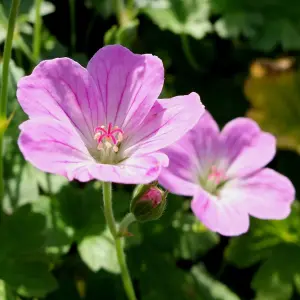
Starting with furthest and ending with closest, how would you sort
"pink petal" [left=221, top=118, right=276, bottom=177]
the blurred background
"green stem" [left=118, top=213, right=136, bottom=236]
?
"pink petal" [left=221, top=118, right=276, bottom=177], the blurred background, "green stem" [left=118, top=213, right=136, bottom=236]

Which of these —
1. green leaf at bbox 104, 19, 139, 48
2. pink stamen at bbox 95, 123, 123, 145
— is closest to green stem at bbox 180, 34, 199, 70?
green leaf at bbox 104, 19, 139, 48

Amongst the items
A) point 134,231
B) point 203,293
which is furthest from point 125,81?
point 203,293

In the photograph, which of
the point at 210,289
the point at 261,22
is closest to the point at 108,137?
the point at 210,289

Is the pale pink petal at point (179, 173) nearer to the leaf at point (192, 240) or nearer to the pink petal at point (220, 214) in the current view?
the pink petal at point (220, 214)

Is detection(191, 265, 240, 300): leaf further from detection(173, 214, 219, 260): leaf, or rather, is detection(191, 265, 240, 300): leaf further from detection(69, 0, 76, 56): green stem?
detection(69, 0, 76, 56): green stem

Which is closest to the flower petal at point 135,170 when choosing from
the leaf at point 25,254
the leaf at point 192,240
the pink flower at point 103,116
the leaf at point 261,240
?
the pink flower at point 103,116

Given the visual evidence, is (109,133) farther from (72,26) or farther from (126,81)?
(72,26)

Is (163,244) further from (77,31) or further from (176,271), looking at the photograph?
(77,31)
